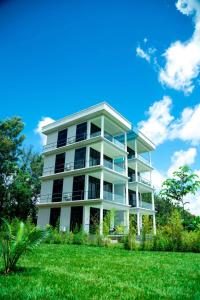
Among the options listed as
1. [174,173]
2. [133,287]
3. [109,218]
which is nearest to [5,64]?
[133,287]

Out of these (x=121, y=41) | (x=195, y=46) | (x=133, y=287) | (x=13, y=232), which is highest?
(x=121, y=41)

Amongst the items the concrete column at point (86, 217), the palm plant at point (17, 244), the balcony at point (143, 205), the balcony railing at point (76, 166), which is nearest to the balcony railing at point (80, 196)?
the concrete column at point (86, 217)

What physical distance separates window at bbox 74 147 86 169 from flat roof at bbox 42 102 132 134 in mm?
3433

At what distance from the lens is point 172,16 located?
4.27 meters

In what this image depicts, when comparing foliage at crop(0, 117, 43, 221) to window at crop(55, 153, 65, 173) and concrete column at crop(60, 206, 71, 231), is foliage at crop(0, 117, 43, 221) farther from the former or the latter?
concrete column at crop(60, 206, 71, 231)

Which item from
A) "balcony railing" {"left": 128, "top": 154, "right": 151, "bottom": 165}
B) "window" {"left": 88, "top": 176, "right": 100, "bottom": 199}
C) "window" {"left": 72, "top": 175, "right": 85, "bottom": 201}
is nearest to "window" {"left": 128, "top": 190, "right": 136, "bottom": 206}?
"balcony railing" {"left": 128, "top": 154, "right": 151, "bottom": 165}

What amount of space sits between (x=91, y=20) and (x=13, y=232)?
521 centimetres

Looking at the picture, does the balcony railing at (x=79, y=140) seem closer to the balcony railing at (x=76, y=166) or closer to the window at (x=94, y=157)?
the window at (x=94, y=157)

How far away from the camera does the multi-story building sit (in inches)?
961

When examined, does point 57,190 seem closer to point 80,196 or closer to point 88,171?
point 80,196

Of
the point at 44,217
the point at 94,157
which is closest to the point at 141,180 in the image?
the point at 94,157

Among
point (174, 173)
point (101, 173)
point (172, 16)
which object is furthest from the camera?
point (174, 173)

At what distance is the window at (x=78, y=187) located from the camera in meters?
25.0

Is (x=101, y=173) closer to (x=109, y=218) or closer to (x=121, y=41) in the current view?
(x=109, y=218)
